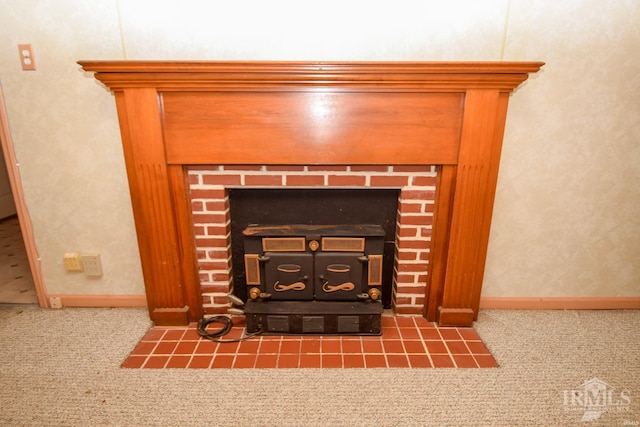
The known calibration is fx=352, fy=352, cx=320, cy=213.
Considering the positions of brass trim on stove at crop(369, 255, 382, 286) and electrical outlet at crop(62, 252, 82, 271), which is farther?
electrical outlet at crop(62, 252, 82, 271)

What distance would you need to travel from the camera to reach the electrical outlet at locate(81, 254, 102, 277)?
2.00m

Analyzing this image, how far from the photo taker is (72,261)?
1997 millimetres

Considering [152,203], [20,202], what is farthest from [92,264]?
[152,203]

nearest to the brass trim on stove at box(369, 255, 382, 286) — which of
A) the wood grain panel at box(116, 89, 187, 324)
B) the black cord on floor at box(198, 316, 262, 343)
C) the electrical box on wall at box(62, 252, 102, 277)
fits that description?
the black cord on floor at box(198, 316, 262, 343)

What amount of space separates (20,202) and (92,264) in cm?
49

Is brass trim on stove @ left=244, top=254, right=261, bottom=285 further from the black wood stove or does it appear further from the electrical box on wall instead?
the electrical box on wall

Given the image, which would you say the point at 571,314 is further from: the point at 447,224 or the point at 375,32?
the point at 375,32

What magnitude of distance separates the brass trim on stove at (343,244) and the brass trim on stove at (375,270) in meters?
0.08

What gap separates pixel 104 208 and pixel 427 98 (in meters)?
1.77

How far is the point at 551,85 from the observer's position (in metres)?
1.74

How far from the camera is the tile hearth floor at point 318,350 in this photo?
164 cm

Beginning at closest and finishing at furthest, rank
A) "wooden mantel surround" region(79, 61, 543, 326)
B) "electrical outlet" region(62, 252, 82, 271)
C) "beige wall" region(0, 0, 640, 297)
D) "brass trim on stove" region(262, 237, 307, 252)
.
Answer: "wooden mantel surround" region(79, 61, 543, 326), "beige wall" region(0, 0, 640, 297), "brass trim on stove" region(262, 237, 307, 252), "electrical outlet" region(62, 252, 82, 271)

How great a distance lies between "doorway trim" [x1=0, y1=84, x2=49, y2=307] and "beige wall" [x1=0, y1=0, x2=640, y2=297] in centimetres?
3

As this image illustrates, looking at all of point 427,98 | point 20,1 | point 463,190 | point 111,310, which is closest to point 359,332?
point 463,190
